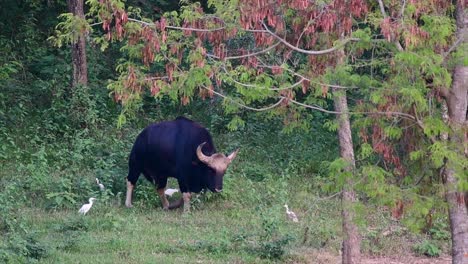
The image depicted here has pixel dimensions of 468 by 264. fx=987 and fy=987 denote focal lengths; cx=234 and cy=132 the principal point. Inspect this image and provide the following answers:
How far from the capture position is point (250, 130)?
19312mm

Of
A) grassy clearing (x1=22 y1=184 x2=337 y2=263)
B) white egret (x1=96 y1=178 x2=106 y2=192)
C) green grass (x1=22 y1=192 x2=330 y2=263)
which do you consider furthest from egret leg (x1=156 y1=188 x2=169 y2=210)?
white egret (x1=96 y1=178 x2=106 y2=192)

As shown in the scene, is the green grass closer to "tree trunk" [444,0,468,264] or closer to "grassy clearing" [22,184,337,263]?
"grassy clearing" [22,184,337,263]

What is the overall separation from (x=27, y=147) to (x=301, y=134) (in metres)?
5.15

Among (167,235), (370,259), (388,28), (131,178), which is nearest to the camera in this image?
(388,28)

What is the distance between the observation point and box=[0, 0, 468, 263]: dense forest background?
330 inches

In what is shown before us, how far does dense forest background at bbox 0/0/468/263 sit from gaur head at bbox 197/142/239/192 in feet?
0.84

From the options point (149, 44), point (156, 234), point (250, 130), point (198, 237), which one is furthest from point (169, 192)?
point (149, 44)

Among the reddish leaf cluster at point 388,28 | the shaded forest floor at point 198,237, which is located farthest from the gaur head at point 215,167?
the reddish leaf cluster at point 388,28

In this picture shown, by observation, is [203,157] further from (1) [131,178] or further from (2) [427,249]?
(2) [427,249]

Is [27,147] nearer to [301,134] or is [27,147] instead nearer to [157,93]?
[301,134]

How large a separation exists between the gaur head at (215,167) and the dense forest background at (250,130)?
0.84 feet

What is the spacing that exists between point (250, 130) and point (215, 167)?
13.6 ft

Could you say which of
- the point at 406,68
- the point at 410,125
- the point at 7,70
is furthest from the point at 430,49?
the point at 7,70

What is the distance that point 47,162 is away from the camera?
16641 millimetres
